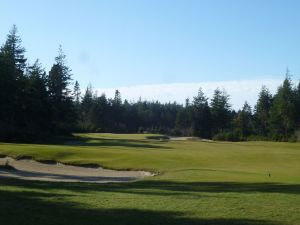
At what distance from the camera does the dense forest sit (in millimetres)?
74500

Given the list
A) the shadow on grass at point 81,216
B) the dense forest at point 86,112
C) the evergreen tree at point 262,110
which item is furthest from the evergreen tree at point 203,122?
the shadow on grass at point 81,216

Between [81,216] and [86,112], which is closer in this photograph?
[81,216]

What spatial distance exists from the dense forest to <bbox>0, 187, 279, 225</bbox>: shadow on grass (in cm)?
5108

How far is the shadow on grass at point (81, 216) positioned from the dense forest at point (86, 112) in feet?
168

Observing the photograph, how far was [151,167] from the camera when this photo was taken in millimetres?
34469

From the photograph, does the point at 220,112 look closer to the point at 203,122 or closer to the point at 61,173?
the point at 203,122

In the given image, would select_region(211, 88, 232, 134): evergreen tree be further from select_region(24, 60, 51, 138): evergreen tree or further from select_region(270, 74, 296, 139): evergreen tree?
select_region(24, 60, 51, 138): evergreen tree

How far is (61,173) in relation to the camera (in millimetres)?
33438

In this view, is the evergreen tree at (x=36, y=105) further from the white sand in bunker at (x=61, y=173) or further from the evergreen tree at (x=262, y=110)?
the evergreen tree at (x=262, y=110)

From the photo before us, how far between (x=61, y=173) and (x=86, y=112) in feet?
391

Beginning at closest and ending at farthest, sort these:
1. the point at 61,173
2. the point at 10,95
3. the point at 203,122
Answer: the point at 61,173 < the point at 10,95 < the point at 203,122

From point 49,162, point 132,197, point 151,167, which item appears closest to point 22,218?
point 132,197

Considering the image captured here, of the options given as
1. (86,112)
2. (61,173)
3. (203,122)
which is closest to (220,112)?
(203,122)

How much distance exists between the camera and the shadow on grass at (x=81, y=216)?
11789mm
